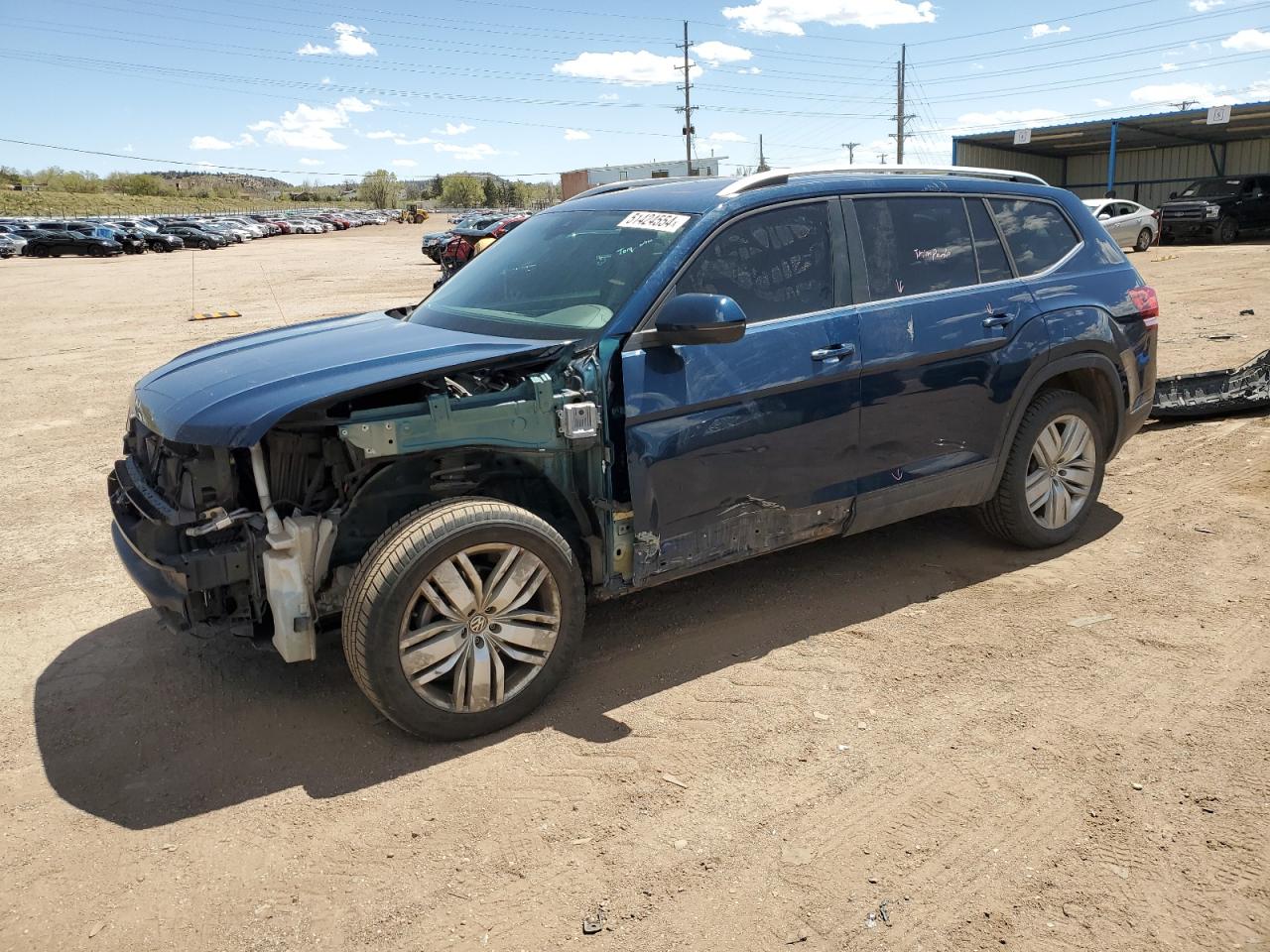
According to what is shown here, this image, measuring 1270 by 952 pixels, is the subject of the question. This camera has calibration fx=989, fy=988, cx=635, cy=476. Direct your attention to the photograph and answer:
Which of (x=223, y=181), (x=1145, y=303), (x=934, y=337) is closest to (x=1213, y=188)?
(x=1145, y=303)

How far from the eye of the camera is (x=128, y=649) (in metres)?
4.28

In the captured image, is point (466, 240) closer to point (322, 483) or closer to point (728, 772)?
point (322, 483)

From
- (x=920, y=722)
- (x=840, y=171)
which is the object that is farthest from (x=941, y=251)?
(x=920, y=722)

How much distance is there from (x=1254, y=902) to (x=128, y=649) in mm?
4190

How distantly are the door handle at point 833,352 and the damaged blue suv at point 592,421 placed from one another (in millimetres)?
14

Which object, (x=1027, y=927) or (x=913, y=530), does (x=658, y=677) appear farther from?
(x=913, y=530)

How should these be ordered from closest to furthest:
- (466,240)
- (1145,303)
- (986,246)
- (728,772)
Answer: (728,772) → (986,246) → (1145,303) → (466,240)

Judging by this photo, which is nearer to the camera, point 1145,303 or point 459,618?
point 459,618

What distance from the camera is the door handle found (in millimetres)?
4078

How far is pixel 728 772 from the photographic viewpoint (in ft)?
10.9

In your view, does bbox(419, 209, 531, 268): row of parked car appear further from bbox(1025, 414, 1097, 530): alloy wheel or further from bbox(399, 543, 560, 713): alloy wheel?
bbox(399, 543, 560, 713): alloy wheel

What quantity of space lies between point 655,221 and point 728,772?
2235 millimetres

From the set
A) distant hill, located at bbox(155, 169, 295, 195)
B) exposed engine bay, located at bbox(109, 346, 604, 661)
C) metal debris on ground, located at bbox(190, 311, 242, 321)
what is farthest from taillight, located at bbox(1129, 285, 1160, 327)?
distant hill, located at bbox(155, 169, 295, 195)

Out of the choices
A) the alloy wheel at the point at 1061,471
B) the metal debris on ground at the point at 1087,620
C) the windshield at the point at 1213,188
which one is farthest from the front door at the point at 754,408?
the windshield at the point at 1213,188
